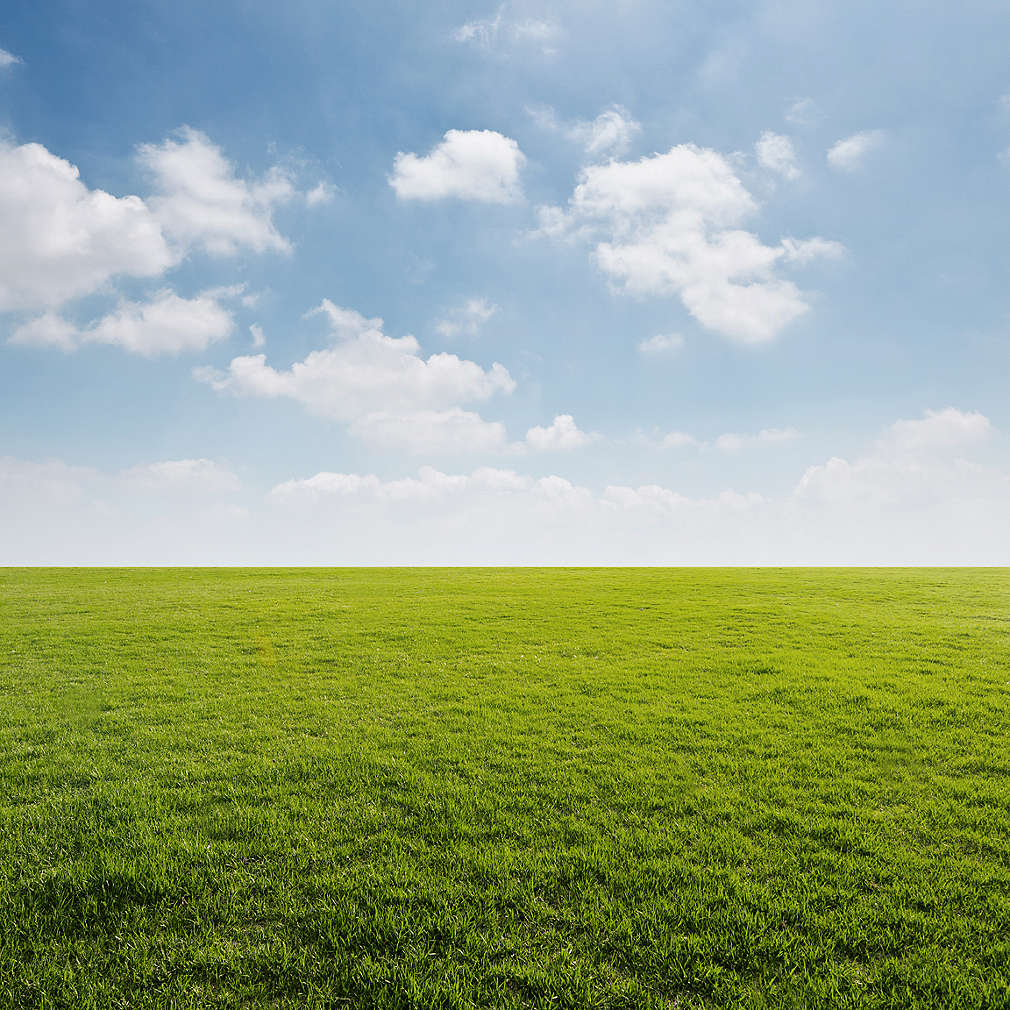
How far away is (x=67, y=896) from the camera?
6137 millimetres

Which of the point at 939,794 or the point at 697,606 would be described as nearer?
the point at 939,794

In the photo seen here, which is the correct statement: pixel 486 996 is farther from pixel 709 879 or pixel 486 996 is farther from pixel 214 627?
pixel 214 627

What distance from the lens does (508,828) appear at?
7340 mm

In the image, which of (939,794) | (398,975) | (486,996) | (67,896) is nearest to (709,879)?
(486,996)

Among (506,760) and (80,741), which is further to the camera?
(80,741)

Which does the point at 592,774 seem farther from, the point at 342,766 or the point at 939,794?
the point at 939,794

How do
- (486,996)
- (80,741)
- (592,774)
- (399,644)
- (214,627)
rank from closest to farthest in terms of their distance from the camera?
(486,996), (592,774), (80,741), (399,644), (214,627)

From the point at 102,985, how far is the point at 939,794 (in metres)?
10.2

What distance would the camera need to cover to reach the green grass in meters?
5.09

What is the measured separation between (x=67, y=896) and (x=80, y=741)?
18.5ft

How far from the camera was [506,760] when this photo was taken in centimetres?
948

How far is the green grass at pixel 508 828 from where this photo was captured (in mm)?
5086

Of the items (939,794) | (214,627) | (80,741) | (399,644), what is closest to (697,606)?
(399,644)

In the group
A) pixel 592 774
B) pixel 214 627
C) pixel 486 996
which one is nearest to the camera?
pixel 486 996
